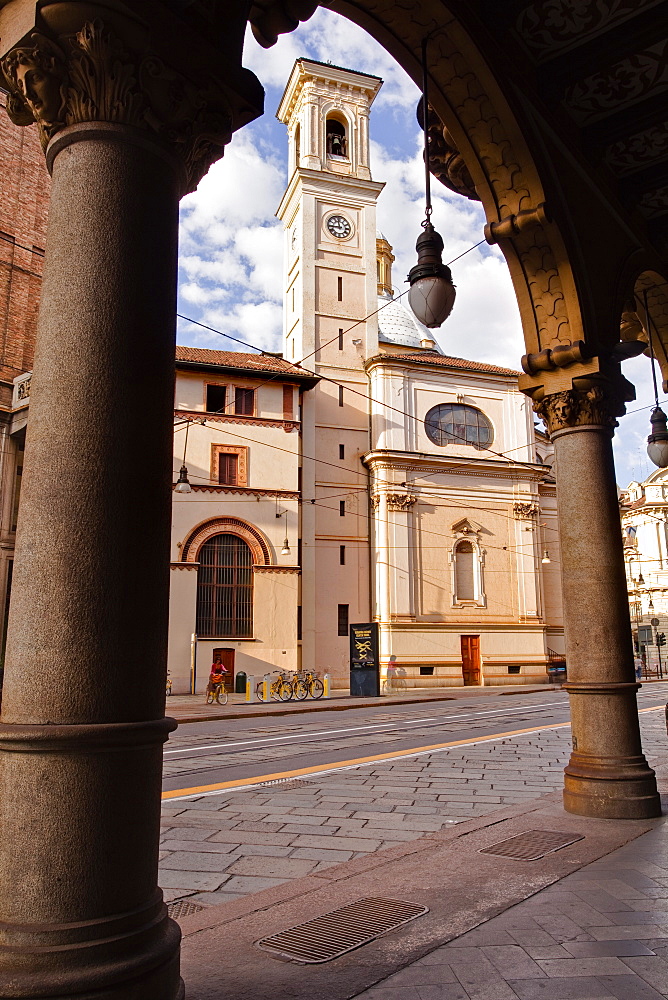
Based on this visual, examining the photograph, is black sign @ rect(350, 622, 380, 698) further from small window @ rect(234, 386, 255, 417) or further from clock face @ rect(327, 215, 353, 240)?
clock face @ rect(327, 215, 353, 240)

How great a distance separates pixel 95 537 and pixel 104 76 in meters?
1.59

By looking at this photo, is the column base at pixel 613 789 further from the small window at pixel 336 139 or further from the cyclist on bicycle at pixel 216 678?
the small window at pixel 336 139

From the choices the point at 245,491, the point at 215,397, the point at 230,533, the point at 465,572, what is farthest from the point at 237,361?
the point at 465,572

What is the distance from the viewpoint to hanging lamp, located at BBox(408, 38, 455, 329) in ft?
16.6

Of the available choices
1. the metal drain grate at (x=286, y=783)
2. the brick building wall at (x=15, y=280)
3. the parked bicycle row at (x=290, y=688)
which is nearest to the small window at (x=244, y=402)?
the parked bicycle row at (x=290, y=688)

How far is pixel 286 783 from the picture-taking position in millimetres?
7668

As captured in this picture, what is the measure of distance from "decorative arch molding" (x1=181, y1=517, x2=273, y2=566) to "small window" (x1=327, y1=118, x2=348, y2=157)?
1808 cm

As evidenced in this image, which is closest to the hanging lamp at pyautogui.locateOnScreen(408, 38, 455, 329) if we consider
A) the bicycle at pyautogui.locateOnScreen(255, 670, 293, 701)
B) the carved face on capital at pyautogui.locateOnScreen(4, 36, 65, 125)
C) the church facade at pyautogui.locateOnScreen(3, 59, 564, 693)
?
the carved face on capital at pyautogui.locateOnScreen(4, 36, 65, 125)

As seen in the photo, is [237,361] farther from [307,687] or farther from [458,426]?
[307,687]

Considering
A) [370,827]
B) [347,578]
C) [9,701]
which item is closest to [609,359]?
[370,827]

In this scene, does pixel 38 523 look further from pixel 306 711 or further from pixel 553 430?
pixel 306 711

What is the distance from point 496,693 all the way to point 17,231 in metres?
20.5

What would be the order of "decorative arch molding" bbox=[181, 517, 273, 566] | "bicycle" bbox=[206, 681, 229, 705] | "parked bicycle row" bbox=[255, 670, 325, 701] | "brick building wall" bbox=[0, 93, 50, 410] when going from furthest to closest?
"decorative arch molding" bbox=[181, 517, 273, 566], "parked bicycle row" bbox=[255, 670, 325, 701], "bicycle" bbox=[206, 681, 229, 705], "brick building wall" bbox=[0, 93, 50, 410]

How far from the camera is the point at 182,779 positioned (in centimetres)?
804
